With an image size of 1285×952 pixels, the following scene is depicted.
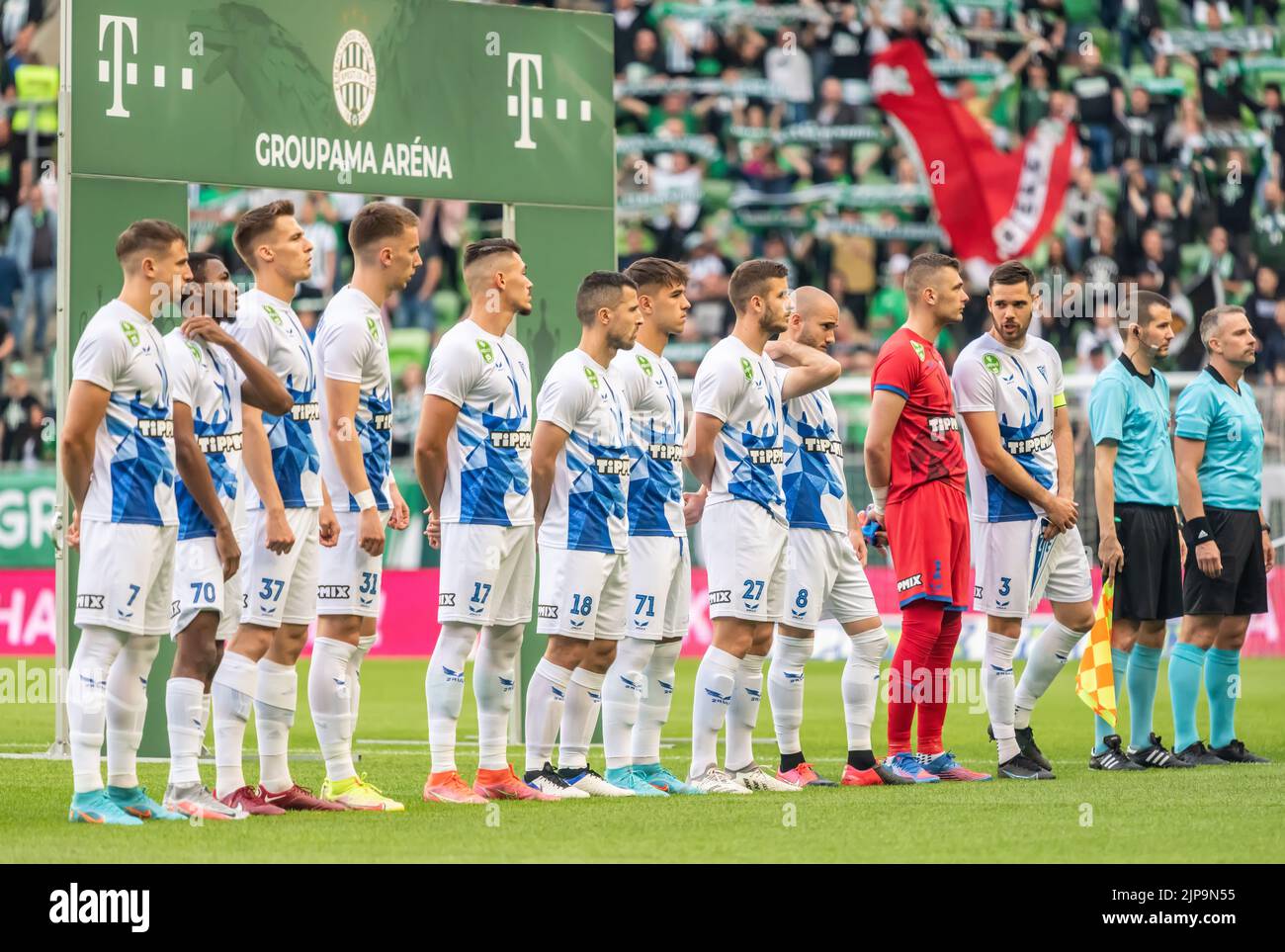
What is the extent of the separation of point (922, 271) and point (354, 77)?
395cm

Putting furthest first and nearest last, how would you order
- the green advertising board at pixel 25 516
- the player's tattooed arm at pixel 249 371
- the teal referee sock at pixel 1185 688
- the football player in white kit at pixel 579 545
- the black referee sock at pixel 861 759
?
the green advertising board at pixel 25 516, the teal referee sock at pixel 1185 688, the black referee sock at pixel 861 759, the football player in white kit at pixel 579 545, the player's tattooed arm at pixel 249 371

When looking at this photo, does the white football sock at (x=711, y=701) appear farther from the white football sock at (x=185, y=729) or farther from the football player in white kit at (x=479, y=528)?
the white football sock at (x=185, y=729)

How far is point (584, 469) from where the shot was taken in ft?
30.2

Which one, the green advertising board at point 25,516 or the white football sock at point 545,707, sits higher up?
the green advertising board at point 25,516

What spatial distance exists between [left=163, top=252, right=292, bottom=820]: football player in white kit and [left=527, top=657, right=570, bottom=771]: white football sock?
151cm

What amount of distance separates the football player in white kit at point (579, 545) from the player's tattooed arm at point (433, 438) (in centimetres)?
44

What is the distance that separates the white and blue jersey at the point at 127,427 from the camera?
786 cm

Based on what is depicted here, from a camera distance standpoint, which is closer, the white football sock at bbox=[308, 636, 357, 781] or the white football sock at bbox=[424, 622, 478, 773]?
the white football sock at bbox=[308, 636, 357, 781]

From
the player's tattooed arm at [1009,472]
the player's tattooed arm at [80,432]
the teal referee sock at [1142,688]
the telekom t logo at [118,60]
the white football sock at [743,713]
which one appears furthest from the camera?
the telekom t logo at [118,60]

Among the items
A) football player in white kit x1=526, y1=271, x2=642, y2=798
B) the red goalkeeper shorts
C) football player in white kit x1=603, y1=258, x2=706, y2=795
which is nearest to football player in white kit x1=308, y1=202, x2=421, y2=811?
football player in white kit x1=526, y1=271, x2=642, y2=798

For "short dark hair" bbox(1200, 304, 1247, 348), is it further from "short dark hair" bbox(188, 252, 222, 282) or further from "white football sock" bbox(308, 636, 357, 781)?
"short dark hair" bbox(188, 252, 222, 282)

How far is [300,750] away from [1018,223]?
50.1 feet

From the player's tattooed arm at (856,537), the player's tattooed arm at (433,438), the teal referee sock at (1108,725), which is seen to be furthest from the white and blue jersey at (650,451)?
the teal referee sock at (1108,725)

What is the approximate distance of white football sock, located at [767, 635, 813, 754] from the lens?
9898 millimetres
